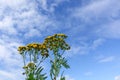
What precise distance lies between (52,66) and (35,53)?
2.12 metres

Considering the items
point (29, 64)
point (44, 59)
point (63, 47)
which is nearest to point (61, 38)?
point (63, 47)

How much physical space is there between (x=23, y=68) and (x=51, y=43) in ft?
11.3

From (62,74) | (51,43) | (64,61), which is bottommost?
(62,74)

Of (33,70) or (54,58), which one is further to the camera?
(54,58)

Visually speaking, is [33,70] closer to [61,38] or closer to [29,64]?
[29,64]

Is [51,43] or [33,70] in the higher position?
[51,43]

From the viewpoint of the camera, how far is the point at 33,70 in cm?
1814

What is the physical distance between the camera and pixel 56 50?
786 inches

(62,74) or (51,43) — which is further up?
(51,43)

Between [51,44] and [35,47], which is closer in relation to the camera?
[35,47]

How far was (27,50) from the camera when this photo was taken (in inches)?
744

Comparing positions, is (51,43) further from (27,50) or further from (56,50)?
(27,50)

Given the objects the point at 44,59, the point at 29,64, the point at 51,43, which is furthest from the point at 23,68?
the point at 51,43

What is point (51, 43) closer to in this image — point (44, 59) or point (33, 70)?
point (44, 59)
